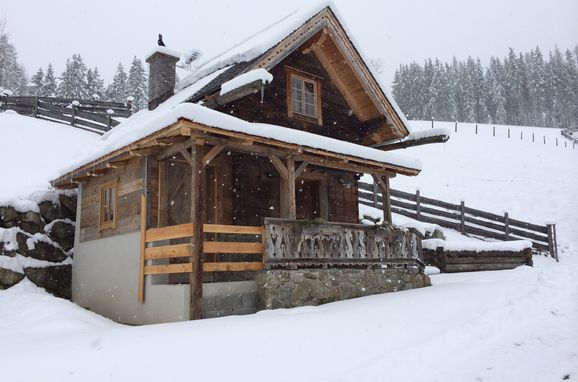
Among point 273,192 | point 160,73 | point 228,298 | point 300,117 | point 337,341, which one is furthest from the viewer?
point 160,73

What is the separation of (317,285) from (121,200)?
5.06 metres

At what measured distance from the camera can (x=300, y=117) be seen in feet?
44.8

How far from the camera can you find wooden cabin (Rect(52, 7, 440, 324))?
9.00 metres

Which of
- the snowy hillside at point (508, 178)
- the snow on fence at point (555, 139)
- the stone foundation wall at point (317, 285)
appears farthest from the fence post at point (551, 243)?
the snow on fence at point (555, 139)

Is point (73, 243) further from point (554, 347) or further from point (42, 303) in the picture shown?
point (554, 347)

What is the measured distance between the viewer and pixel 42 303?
36.0ft

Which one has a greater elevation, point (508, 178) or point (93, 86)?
point (93, 86)

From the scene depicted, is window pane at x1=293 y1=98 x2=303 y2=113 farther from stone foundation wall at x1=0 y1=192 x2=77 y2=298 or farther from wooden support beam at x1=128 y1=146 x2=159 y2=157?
stone foundation wall at x1=0 y1=192 x2=77 y2=298

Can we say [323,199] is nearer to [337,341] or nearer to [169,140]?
[169,140]

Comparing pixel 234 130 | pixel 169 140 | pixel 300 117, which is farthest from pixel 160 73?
pixel 234 130

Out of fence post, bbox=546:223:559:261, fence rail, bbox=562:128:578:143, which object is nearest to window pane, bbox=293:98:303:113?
fence post, bbox=546:223:559:261

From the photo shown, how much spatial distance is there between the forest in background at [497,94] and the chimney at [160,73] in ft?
221

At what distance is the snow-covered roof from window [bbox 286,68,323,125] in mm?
2825

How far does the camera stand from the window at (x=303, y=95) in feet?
44.2
